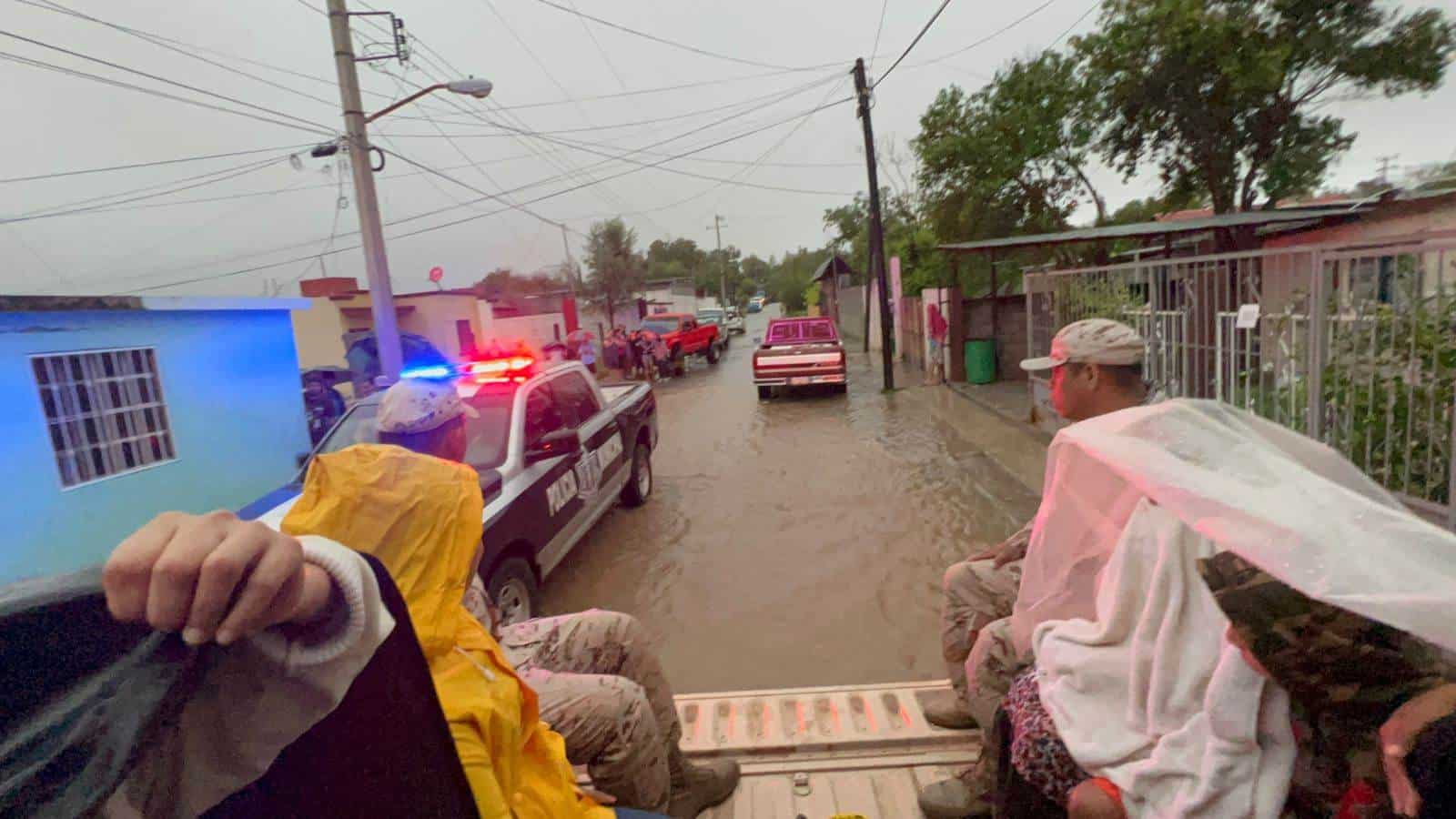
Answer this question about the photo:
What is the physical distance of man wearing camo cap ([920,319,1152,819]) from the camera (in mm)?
2396

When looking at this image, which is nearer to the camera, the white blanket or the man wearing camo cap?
the white blanket

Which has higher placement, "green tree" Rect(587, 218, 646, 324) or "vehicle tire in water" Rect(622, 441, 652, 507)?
"green tree" Rect(587, 218, 646, 324)

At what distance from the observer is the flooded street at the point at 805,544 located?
4332 millimetres

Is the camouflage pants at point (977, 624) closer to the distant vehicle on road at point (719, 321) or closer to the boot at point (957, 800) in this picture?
the boot at point (957, 800)

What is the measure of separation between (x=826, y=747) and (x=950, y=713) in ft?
1.82

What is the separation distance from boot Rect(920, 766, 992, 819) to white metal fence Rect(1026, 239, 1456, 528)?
9.23 ft

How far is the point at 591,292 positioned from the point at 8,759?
132 ft

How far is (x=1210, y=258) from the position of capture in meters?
5.54

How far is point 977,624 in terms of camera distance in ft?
9.26

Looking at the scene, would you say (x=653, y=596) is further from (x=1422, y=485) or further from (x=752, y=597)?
(x=1422, y=485)

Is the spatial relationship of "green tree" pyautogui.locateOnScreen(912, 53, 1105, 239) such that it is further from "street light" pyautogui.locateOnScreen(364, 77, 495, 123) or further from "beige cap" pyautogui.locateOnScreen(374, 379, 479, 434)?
"beige cap" pyautogui.locateOnScreen(374, 379, 479, 434)

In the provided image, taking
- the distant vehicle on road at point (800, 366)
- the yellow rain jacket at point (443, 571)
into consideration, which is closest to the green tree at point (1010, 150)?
the distant vehicle on road at point (800, 366)

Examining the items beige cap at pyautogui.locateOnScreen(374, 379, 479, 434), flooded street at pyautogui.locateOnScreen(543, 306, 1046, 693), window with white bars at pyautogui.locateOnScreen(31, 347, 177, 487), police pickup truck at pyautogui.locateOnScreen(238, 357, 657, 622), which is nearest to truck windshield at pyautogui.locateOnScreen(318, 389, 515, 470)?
police pickup truck at pyautogui.locateOnScreen(238, 357, 657, 622)

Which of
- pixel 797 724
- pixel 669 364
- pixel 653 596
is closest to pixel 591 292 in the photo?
pixel 669 364
